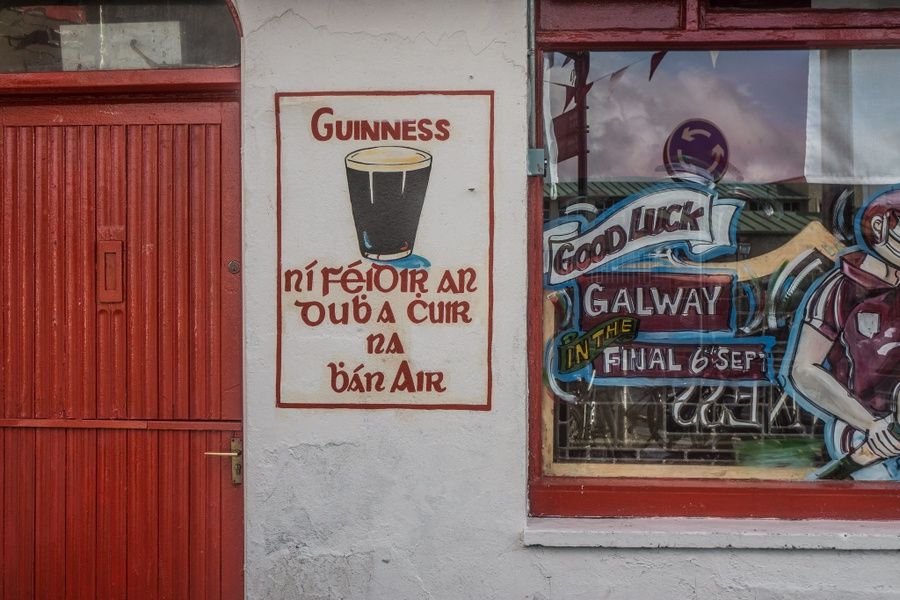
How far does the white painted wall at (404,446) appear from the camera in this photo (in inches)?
146

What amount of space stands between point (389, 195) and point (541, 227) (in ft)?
2.49

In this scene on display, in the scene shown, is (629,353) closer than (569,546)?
No

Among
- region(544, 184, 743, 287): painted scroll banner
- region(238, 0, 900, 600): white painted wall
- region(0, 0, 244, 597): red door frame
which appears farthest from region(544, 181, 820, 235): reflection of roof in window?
region(0, 0, 244, 597): red door frame

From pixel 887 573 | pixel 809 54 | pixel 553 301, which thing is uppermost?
pixel 809 54

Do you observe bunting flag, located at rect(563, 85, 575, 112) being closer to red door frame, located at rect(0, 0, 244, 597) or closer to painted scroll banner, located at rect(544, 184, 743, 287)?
painted scroll banner, located at rect(544, 184, 743, 287)

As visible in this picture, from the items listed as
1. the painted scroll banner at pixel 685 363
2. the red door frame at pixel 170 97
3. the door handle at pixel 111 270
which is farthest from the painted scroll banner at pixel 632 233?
the door handle at pixel 111 270

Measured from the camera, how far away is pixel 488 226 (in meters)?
3.71

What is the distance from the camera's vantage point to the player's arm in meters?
3.92

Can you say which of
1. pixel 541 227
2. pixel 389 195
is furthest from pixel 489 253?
pixel 389 195

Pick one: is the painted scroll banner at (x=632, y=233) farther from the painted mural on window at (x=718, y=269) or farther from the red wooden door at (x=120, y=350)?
the red wooden door at (x=120, y=350)

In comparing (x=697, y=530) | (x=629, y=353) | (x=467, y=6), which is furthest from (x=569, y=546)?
(x=467, y=6)

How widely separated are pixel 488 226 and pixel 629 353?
99cm

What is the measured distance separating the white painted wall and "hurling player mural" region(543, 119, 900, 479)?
17.9 inches

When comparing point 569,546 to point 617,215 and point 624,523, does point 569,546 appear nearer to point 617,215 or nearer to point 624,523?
point 624,523
